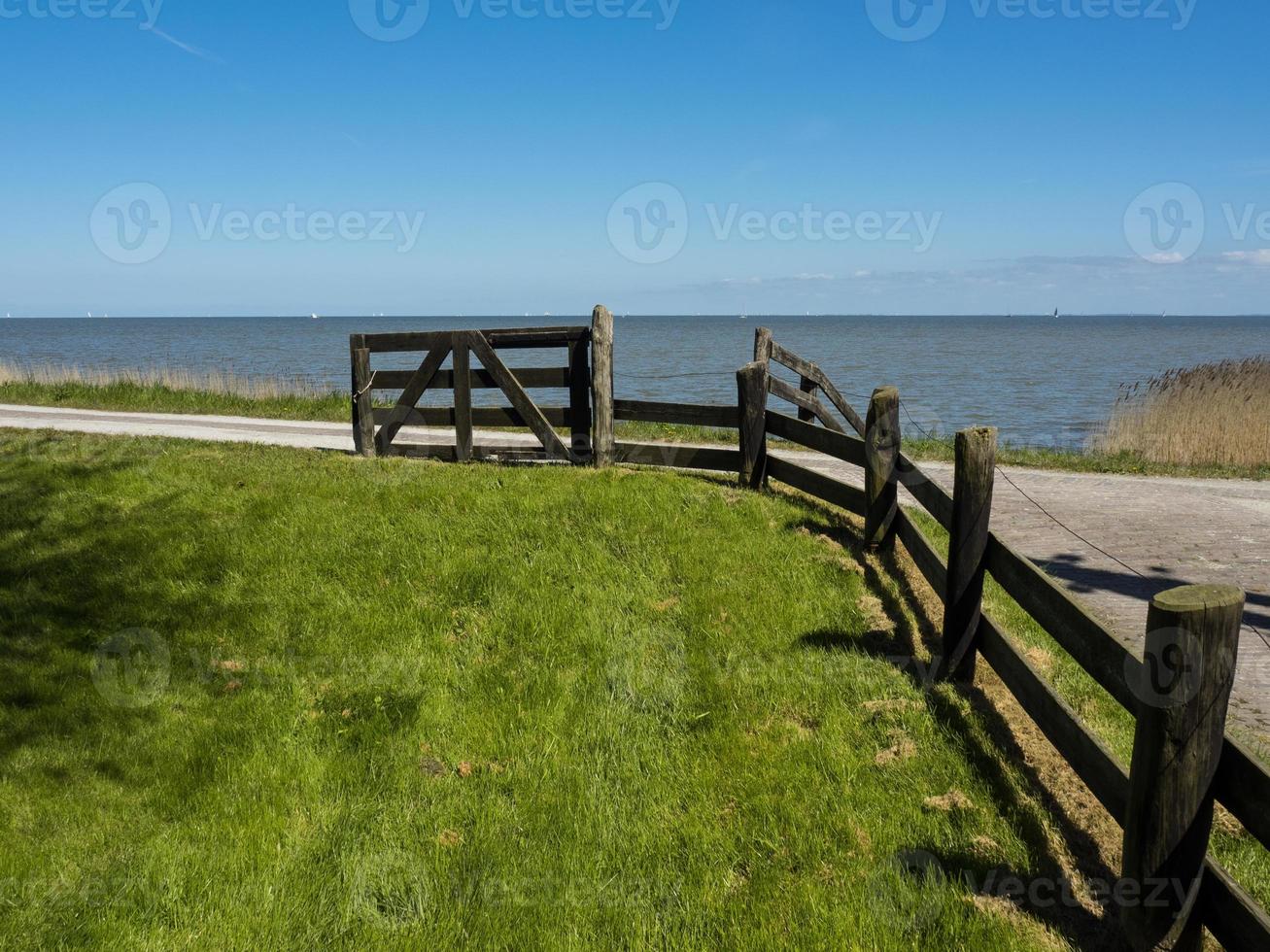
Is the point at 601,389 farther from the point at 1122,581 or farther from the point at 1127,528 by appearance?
the point at 1127,528

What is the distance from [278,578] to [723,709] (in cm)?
443

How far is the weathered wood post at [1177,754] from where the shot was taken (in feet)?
A: 10.6

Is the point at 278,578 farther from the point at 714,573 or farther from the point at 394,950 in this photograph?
the point at 394,950

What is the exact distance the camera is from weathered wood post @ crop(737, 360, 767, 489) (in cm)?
1055

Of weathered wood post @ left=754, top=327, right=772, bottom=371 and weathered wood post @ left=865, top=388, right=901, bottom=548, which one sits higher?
weathered wood post @ left=754, top=327, right=772, bottom=371

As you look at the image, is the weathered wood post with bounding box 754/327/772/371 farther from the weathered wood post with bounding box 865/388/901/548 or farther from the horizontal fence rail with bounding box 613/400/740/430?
the weathered wood post with bounding box 865/388/901/548

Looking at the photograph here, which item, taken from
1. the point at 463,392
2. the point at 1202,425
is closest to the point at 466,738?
the point at 463,392

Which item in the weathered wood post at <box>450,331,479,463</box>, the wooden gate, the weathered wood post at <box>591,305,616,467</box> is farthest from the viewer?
the weathered wood post at <box>450,331,479,463</box>

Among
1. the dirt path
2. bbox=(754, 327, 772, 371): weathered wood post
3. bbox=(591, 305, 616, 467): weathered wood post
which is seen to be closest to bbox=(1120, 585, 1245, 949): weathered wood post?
the dirt path

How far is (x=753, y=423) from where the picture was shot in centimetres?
1060

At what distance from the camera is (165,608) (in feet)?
24.6

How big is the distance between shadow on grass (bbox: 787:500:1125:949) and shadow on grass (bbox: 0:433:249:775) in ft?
16.4

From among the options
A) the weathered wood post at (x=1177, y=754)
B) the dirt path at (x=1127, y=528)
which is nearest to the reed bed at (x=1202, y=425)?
the dirt path at (x=1127, y=528)

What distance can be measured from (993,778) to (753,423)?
20.2ft
